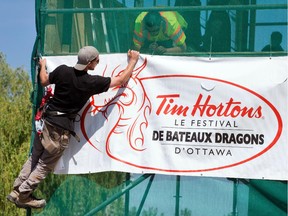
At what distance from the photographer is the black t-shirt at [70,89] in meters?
7.64

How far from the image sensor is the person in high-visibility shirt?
778cm

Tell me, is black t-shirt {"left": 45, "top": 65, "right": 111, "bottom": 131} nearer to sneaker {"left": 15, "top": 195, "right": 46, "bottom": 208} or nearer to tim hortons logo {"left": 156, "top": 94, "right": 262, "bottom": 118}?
tim hortons logo {"left": 156, "top": 94, "right": 262, "bottom": 118}

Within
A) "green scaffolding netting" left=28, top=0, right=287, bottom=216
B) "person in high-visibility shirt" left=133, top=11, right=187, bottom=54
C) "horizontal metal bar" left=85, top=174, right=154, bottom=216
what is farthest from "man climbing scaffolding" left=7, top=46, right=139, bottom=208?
"horizontal metal bar" left=85, top=174, right=154, bottom=216

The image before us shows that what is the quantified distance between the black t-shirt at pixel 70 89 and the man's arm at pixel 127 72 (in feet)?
0.26

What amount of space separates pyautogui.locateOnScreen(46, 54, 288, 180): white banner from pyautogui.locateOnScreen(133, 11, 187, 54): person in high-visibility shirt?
12 cm

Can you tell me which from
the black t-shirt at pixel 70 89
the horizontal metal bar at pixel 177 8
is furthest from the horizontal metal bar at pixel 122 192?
the horizontal metal bar at pixel 177 8

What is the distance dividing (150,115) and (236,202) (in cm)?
117

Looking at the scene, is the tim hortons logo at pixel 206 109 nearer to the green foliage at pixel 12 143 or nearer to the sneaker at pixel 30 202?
the sneaker at pixel 30 202

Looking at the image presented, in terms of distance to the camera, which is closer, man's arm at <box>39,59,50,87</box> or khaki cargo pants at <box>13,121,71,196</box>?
khaki cargo pants at <box>13,121,71,196</box>

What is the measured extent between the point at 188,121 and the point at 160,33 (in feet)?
3.00

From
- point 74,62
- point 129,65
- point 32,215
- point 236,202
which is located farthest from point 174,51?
point 32,215

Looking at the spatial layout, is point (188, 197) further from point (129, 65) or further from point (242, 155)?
point (129, 65)

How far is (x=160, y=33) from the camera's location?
7.84 metres

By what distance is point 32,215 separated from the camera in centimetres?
848
